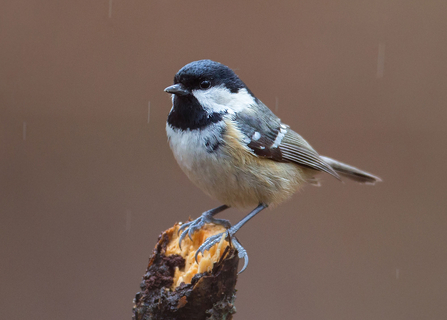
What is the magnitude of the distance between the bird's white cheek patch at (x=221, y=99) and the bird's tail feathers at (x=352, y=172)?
29.6 inches

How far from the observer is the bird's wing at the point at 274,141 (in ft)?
6.23

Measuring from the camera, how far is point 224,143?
180 centimetres

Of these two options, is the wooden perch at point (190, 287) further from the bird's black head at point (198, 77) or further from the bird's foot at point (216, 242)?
the bird's black head at point (198, 77)

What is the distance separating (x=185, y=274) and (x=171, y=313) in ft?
0.52

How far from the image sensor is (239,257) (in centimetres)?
165

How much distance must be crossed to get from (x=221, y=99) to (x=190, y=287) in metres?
0.82

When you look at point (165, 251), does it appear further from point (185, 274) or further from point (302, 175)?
point (302, 175)

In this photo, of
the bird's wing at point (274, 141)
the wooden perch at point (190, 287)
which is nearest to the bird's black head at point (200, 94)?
the bird's wing at point (274, 141)

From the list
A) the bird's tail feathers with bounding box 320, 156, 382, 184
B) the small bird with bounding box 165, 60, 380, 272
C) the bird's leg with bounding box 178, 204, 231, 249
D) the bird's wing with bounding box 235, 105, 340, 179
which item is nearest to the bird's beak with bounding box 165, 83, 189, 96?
the small bird with bounding box 165, 60, 380, 272

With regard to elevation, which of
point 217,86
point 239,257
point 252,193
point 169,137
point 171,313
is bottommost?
point 171,313

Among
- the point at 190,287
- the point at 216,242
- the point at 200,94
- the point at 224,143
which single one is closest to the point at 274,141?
the point at 224,143

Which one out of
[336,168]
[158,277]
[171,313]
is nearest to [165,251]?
[158,277]

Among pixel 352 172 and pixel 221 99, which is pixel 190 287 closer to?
pixel 221 99

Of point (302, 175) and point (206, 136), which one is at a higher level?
point (206, 136)
